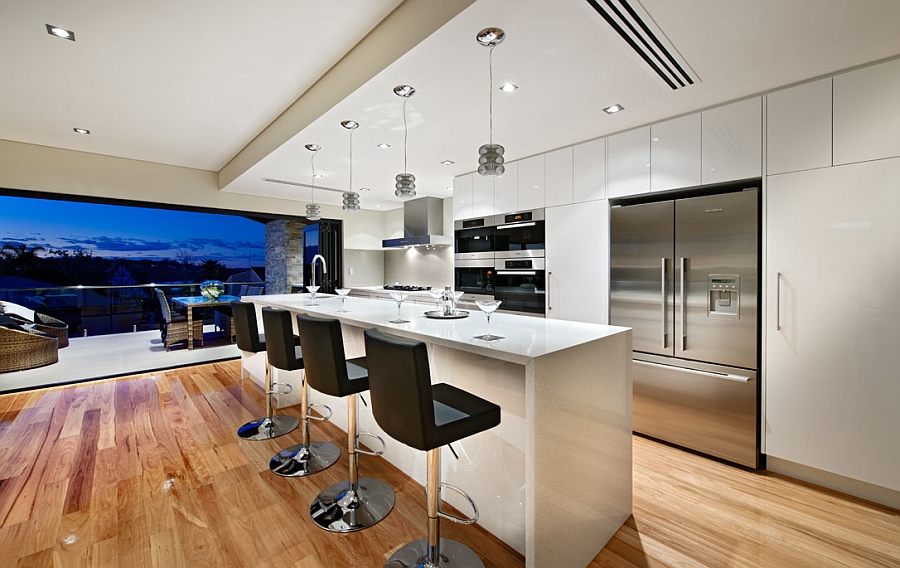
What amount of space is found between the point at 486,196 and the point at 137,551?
12.9 ft

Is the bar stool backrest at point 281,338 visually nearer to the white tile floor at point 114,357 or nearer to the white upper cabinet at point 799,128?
the white upper cabinet at point 799,128

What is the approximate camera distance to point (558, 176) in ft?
12.0

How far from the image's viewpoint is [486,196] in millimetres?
4422

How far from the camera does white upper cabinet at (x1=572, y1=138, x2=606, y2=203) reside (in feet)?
10.9

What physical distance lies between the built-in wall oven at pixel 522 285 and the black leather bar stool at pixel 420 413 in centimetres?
238

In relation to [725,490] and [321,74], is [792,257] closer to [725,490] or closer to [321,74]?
[725,490]

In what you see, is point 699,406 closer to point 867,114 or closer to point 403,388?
point 867,114

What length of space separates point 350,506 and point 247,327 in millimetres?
1625

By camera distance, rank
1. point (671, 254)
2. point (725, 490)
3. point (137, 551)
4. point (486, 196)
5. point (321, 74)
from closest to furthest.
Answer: point (137, 551) < point (725, 490) < point (321, 74) < point (671, 254) < point (486, 196)

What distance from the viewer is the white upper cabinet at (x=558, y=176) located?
358 cm

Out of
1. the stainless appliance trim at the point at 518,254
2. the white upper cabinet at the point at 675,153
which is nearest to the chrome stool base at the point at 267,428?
the stainless appliance trim at the point at 518,254

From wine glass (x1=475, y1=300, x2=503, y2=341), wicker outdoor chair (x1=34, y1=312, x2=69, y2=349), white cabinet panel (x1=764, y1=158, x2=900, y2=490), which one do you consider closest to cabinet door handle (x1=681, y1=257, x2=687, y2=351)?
white cabinet panel (x1=764, y1=158, x2=900, y2=490)

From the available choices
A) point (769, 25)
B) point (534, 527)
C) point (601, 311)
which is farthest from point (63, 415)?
point (769, 25)

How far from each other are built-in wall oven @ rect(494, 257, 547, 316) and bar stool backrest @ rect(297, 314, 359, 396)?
7.90 ft
